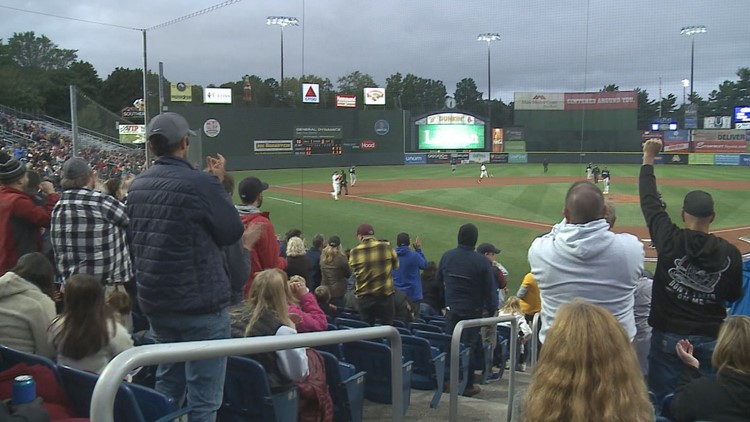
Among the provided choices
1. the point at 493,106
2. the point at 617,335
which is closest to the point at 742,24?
the point at 493,106

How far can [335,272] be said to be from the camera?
24.1 feet

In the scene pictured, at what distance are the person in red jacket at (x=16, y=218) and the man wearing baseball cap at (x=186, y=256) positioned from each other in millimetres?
2606

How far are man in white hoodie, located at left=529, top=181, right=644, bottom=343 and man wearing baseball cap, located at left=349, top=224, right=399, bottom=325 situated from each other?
3193mm

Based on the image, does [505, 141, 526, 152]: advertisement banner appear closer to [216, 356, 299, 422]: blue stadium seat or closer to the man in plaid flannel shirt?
the man in plaid flannel shirt

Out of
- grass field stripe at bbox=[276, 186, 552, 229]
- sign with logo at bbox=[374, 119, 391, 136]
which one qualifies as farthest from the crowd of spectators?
sign with logo at bbox=[374, 119, 391, 136]

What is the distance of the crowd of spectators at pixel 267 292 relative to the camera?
6.09 feet

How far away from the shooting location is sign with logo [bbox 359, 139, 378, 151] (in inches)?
739

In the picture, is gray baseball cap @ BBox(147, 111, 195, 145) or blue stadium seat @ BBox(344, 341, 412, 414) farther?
blue stadium seat @ BBox(344, 341, 412, 414)

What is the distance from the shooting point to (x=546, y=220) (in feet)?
50.1

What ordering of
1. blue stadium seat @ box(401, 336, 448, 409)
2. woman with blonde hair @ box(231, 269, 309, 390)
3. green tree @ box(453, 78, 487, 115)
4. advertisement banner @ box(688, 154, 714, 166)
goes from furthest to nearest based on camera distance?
advertisement banner @ box(688, 154, 714, 166) → green tree @ box(453, 78, 487, 115) → blue stadium seat @ box(401, 336, 448, 409) → woman with blonde hair @ box(231, 269, 309, 390)

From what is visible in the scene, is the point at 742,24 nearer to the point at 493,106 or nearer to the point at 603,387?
the point at 493,106

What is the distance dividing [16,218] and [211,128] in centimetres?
1058

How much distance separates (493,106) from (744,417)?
15183 mm

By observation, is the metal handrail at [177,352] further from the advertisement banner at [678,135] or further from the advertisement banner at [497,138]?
the advertisement banner at [497,138]
